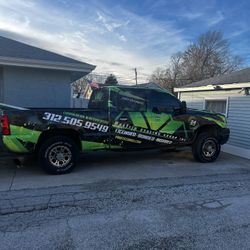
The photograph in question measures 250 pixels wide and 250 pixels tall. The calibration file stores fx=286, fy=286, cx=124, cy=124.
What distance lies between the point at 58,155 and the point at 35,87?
389cm

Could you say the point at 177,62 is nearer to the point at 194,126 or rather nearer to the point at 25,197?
the point at 194,126

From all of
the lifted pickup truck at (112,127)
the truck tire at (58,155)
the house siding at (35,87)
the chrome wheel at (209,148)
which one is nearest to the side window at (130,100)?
the lifted pickup truck at (112,127)

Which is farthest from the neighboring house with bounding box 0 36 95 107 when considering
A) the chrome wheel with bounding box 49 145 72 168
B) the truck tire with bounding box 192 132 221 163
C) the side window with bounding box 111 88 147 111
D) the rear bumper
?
the rear bumper

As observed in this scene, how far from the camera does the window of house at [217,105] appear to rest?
11142 millimetres

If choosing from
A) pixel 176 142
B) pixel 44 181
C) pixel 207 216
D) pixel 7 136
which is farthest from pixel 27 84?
pixel 207 216

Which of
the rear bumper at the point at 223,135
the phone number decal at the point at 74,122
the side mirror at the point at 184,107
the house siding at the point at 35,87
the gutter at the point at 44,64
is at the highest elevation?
the gutter at the point at 44,64

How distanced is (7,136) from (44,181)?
1.20 metres

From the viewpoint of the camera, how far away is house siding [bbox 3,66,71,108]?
9070mm

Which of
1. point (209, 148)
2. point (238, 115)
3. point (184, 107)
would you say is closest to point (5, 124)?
point (184, 107)

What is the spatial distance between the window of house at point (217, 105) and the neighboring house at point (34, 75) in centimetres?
523

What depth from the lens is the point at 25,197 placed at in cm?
499

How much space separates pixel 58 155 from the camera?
252 inches

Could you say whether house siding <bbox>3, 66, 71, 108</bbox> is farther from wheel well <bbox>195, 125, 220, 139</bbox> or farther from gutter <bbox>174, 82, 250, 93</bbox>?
gutter <bbox>174, 82, 250, 93</bbox>

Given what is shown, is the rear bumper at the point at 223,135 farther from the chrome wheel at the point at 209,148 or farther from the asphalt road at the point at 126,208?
the asphalt road at the point at 126,208
